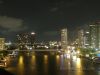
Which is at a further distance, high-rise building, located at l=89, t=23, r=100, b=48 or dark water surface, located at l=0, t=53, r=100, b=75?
high-rise building, located at l=89, t=23, r=100, b=48

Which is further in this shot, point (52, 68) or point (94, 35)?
point (94, 35)

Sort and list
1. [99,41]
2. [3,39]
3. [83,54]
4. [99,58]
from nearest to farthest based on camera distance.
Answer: [99,58]
[83,54]
[99,41]
[3,39]

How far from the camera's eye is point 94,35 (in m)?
123

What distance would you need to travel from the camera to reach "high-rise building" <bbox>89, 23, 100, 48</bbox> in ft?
389

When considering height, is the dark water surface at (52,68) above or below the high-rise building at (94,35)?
below

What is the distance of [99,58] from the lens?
7300 centimetres

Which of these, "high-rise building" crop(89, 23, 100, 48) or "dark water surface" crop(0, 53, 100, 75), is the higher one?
"high-rise building" crop(89, 23, 100, 48)

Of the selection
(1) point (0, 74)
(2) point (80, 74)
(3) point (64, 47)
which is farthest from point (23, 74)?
(3) point (64, 47)

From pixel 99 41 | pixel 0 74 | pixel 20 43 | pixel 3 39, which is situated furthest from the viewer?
pixel 20 43

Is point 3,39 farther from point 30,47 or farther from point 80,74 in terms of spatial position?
point 80,74

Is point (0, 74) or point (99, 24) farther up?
point (99, 24)

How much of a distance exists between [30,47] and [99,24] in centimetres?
7868

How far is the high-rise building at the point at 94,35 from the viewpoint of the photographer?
11844cm

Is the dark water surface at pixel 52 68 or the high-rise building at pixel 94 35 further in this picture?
the high-rise building at pixel 94 35
